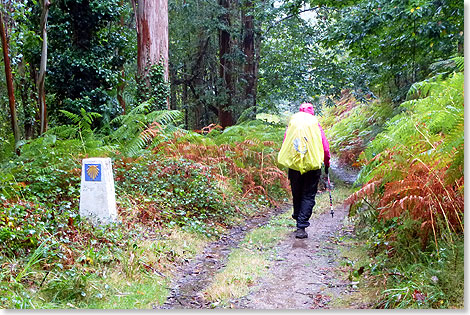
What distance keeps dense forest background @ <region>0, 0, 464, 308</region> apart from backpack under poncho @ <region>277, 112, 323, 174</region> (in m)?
0.74

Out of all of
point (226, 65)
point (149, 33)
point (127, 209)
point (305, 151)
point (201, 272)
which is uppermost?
point (149, 33)

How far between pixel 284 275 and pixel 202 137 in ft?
18.7

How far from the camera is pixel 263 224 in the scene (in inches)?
283

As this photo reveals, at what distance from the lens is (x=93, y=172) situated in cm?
522

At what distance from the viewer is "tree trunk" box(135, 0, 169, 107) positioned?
444 inches

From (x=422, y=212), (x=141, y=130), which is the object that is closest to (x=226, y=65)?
(x=141, y=130)

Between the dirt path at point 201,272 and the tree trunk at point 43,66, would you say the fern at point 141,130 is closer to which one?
the tree trunk at point 43,66

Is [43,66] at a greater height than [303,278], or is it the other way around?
[43,66]

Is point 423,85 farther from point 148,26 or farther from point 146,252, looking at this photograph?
point 148,26

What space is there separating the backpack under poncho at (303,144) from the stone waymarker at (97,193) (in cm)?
240

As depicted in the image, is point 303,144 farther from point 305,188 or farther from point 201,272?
point 201,272

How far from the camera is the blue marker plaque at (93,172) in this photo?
5188mm

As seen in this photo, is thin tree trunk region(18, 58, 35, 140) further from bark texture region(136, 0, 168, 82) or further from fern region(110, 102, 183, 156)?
fern region(110, 102, 183, 156)

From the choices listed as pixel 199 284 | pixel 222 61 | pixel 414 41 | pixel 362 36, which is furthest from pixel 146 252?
pixel 222 61
